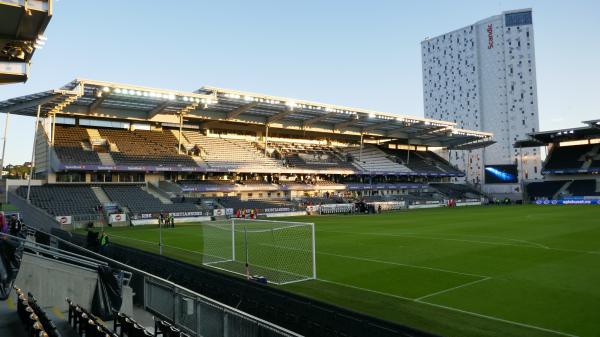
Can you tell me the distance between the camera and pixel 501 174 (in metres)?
71.3

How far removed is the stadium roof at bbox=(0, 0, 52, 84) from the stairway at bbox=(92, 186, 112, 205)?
96.6 feet

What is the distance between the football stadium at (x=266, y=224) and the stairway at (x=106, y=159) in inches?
10.3

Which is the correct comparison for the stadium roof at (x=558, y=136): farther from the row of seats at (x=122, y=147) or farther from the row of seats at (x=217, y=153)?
the row of seats at (x=122, y=147)

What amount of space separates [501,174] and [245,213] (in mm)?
49060

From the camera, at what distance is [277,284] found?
44.7 feet

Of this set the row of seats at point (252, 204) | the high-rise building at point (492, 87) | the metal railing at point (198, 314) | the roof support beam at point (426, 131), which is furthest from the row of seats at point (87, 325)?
the high-rise building at point (492, 87)

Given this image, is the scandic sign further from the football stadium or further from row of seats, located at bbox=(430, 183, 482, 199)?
row of seats, located at bbox=(430, 183, 482, 199)

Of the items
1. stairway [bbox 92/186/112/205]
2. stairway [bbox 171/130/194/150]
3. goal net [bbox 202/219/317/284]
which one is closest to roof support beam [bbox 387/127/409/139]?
stairway [bbox 171/130/194/150]

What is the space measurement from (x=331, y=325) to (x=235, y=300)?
326cm

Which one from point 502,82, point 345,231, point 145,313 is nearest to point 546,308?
point 145,313

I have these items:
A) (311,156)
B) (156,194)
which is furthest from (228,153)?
(311,156)

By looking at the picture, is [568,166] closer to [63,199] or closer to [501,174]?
[501,174]

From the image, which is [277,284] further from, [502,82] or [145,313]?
[502,82]

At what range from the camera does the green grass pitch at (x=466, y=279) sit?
9.65 meters
